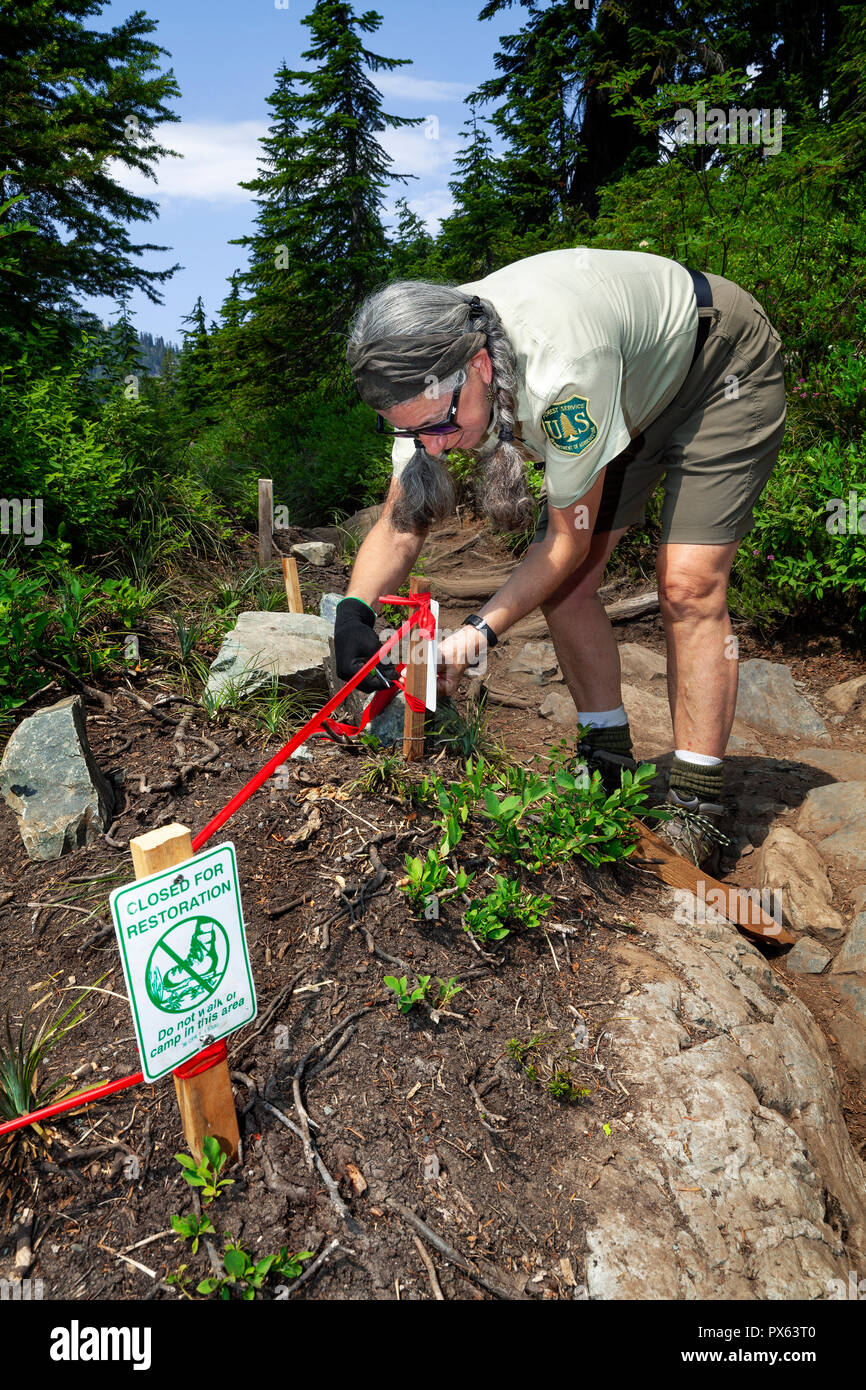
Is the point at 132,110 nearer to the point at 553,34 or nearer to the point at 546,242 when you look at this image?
the point at 546,242

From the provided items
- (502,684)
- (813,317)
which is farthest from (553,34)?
(502,684)

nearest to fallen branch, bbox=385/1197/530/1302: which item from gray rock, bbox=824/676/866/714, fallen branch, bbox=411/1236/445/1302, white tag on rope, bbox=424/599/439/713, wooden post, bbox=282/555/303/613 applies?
fallen branch, bbox=411/1236/445/1302

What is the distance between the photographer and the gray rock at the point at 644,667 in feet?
15.7

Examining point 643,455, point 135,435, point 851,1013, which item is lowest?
point 851,1013

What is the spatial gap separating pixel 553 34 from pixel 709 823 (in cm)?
1231

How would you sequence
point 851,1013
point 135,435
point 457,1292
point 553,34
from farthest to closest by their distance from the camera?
point 553,34
point 135,435
point 851,1013
point 457,1292

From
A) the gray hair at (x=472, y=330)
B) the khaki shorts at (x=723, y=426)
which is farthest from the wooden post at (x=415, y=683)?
the khaki shorts at (x=723, y=426)

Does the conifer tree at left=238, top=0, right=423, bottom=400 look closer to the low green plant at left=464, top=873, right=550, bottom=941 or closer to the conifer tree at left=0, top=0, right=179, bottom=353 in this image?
the conifer tree at left=0, top=0, right=179, bottom=353

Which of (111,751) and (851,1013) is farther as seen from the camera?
(111,751)

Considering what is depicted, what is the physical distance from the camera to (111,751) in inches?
120

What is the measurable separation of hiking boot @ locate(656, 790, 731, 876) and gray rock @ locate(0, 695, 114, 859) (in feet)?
6.63

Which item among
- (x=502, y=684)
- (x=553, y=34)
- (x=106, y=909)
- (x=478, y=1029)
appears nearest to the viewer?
(x=478, y=1029)

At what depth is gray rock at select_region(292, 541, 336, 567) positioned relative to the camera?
6348mm

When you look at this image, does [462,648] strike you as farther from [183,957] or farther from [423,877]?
[183,957]
